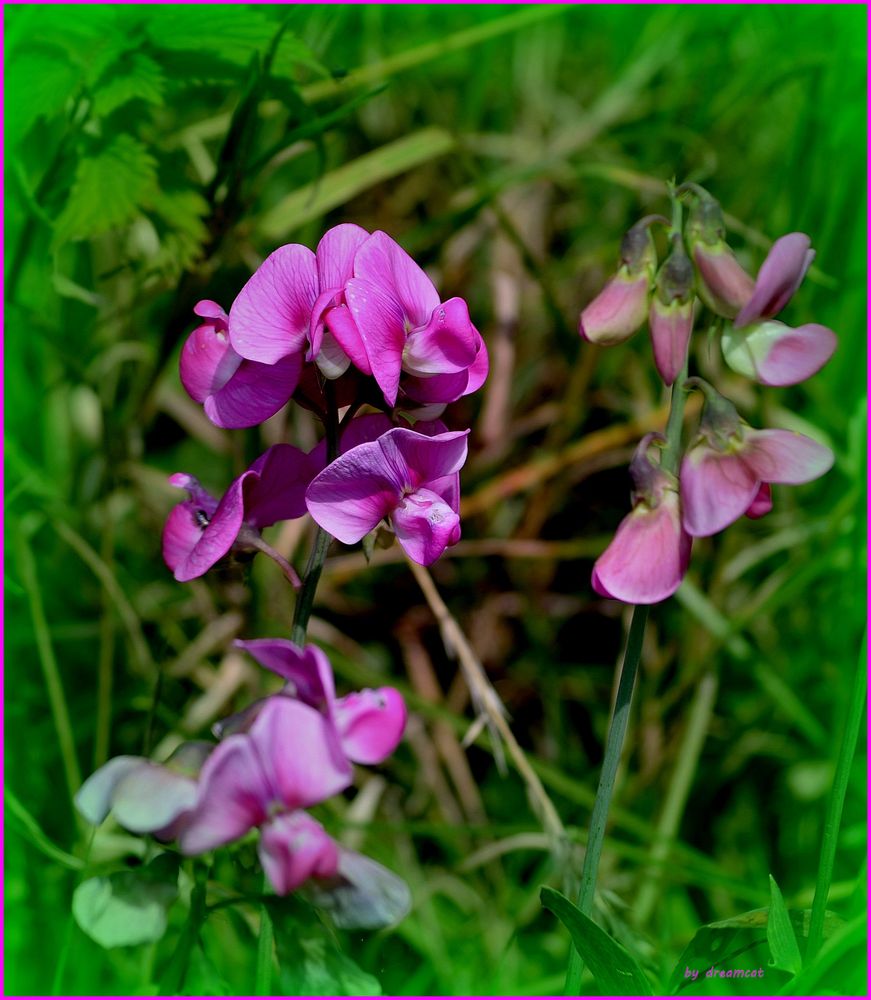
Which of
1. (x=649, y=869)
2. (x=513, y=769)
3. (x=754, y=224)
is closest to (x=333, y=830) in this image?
(x=513, y=769)

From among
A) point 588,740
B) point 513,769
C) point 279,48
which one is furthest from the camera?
point 588,740

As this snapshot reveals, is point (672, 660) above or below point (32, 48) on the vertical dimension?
below

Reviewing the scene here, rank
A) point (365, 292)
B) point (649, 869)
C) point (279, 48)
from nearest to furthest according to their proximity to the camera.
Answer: point (365, 292) < point (279, 48) < point (649, 869)

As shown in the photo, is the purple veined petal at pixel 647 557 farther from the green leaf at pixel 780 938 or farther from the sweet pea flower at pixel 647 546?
the green leaf at pixel 780 938

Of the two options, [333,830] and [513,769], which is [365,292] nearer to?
[333,830]

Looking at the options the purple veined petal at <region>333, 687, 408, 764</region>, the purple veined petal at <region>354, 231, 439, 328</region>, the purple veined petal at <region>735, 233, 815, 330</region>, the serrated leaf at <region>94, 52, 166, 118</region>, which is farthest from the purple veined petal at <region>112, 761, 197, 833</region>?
the serrated leaf at <region>94, 52, 166, 118</region>

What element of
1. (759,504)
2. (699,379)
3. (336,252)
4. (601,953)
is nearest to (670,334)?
(699,379)

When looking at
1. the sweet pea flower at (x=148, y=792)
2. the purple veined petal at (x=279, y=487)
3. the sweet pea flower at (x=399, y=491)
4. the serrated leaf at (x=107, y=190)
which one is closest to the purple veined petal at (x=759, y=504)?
the sweet pea flower at (x=399, y=491)
